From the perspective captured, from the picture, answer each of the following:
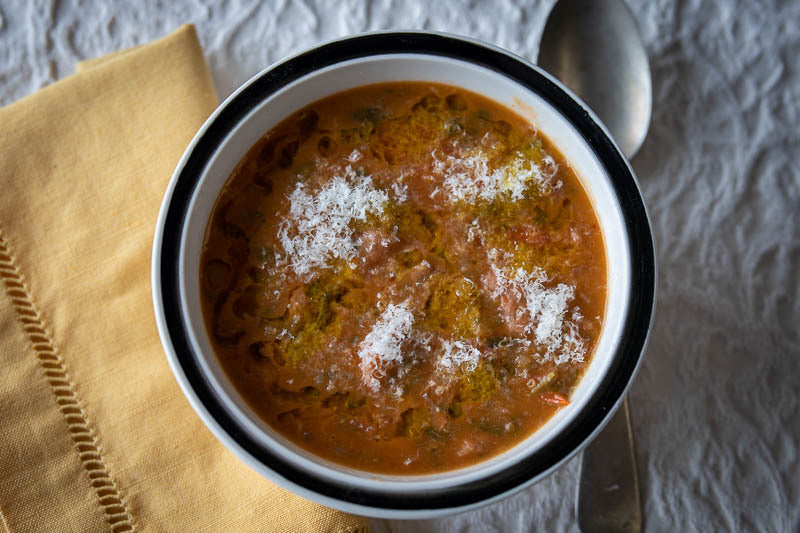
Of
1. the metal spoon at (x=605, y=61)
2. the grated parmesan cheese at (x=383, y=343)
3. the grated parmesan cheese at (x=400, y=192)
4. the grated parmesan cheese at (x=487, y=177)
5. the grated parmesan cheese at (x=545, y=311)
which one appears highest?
the metal spoon at (x=605, y=61)

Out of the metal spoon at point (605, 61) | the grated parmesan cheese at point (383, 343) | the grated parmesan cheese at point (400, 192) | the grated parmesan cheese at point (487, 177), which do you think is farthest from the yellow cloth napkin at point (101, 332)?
the metal spoon at point (605, 61)

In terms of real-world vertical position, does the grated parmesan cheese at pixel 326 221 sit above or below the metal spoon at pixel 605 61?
below

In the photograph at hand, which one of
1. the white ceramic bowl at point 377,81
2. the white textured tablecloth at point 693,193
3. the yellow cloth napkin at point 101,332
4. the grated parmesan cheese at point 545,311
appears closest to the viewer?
the white ceramic bowl at point 377,81

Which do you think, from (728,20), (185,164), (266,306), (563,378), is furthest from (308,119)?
(728,20)

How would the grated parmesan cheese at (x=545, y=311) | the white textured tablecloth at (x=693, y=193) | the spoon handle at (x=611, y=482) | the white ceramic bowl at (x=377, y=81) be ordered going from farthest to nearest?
1. the white textured tablecloth at (x=693, y=193)
2. the spoon handle at (x=611, y=482)
3. the grated parmesan cheese at (x=545, y=311)
4. the white ceramic bowl at (x=377, y=81)

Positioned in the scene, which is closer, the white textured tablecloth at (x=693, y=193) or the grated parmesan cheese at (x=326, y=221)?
the grated parmesan cheese at (x=326, y=221)

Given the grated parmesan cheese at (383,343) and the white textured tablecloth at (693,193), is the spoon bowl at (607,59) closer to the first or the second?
the white textured tablecloth at (693,193)

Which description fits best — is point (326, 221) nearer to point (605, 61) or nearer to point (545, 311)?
point (545, 311)

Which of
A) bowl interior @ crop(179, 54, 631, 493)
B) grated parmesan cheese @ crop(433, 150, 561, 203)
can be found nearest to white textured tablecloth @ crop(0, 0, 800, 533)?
bowl interior @ crop(179, 54, 631, 493)
